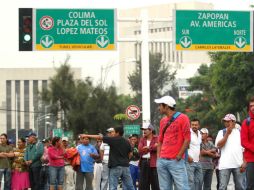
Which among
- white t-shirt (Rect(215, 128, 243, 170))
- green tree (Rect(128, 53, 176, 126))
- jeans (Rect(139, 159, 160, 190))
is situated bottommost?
jeans (Rect(139, 159, 160, 190))

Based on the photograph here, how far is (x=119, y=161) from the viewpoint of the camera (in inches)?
690

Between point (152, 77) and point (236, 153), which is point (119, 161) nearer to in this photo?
point (236, 153)

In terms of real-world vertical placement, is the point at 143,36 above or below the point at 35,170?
above

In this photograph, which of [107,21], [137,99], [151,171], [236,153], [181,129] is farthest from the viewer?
[137,99]

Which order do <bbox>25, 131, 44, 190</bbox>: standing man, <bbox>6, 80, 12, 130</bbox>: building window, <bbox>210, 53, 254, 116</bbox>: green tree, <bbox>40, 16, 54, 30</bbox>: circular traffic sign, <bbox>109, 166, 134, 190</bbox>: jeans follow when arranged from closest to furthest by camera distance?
<bbox>109, 166, 134, 190</bbox>: jeans → <bbox>25, 131, 44, 190</bbox>: standing man → <bbox>40, 16, 54, 30</bbox>: circular traffic sign → <bbox>210, 53, 254, 116</bbox>: green tree → <bbox>6, 80, 12, 130</bbox>: building window

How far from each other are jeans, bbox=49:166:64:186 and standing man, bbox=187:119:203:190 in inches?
209

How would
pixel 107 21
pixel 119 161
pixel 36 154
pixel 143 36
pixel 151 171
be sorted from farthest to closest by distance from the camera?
pixel 143 36, pixel 107 21, pixel 36 154, pixel 151 171, pixel 119 161

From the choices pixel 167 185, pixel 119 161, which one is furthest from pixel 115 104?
pixel 167 185

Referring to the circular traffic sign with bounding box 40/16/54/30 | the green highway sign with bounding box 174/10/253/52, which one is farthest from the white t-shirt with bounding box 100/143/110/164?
the green highway sign with bounding box 174/10/253/52

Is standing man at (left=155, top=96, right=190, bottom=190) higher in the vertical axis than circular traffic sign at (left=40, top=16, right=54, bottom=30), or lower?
lower

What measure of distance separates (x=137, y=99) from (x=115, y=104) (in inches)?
1354

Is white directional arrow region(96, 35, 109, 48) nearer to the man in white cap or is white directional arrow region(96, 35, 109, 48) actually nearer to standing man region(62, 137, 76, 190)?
standing man region(62, 137, 76, 190)

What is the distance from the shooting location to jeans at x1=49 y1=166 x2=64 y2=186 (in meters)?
22.1

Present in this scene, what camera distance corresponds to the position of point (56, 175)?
22203 millimetres
